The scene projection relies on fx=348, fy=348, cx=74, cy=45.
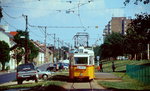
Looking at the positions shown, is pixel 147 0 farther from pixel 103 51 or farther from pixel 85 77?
pixel 103 51

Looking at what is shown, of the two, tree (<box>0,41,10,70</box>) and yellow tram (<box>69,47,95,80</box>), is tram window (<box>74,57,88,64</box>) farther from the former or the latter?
tree (<box>0,41,10,70</box>)

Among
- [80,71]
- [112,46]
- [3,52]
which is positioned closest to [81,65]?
[80,71]

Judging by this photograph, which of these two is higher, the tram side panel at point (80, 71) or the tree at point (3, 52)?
the tree at point (3, 52)

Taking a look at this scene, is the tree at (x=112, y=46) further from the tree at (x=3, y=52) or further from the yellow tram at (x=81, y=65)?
the yellow tram at (x=81, y=65)

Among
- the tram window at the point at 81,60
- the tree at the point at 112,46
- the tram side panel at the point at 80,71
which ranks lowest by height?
the tram side panel at the point at 80,71

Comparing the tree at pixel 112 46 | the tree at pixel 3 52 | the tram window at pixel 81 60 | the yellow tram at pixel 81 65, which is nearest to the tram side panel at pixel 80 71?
the yellow tram at pixel 81 65

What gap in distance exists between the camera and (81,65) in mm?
30359

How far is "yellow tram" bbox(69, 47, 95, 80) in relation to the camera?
1189 inches

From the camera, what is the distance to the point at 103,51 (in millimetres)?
115062

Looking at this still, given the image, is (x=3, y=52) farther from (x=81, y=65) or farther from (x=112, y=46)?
(x=81, y=65)

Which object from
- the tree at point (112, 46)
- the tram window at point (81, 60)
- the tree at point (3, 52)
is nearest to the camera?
the tram window at point (81, 60)

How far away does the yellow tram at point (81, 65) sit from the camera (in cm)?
3020

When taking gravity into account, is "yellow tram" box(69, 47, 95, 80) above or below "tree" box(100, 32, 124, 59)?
below

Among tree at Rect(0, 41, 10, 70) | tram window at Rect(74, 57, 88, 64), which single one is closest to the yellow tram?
tram window at Rect(74, 57, 88, 64)
